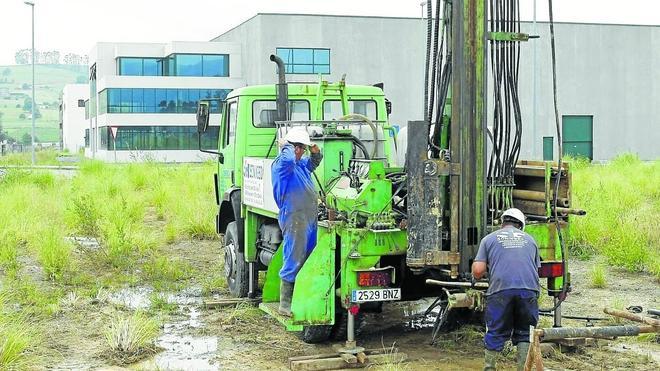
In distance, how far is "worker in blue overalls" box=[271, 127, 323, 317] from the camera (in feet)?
27.2

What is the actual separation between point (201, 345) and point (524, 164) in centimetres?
373

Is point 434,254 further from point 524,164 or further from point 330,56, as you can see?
point 330,56

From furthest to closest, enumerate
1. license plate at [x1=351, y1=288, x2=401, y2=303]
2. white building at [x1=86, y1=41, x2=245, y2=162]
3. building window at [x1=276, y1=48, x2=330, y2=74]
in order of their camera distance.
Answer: white building at [x1=86, y1=41, x2=245, y2=162] < building window at [x1=276, y1=48, x2=330, y2=74] < license plate at [x1=351, y1=288, x2=401, y2=303]

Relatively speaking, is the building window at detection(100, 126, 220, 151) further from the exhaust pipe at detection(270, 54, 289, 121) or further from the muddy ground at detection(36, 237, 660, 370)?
the exhaust pipe at detection(270, 54, 289, 121)

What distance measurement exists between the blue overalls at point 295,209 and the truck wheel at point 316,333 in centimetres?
58

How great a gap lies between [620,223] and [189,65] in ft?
157

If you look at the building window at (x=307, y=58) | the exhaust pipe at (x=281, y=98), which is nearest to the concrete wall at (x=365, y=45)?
the building window at (x=307, y=58)

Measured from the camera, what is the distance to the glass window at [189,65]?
59406 mm

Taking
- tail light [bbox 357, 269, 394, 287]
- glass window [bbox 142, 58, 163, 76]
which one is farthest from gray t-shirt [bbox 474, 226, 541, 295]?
glass window [bbox 142, 58, 163, 76]

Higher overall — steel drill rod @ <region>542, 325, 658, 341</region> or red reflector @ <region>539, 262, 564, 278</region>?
red reflector @ <region>539, 262, 564, 278</region>

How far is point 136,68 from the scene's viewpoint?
62.5 meters

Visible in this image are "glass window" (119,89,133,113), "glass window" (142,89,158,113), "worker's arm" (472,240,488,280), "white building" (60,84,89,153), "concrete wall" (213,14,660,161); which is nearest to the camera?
"worker's arm" (472,240,488,280)

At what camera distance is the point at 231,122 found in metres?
11.4

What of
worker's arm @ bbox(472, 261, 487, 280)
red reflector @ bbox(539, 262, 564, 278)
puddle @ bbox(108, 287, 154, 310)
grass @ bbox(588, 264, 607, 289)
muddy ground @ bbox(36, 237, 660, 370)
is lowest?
muddy ground @ bbox(36, 237, 660, 370)
